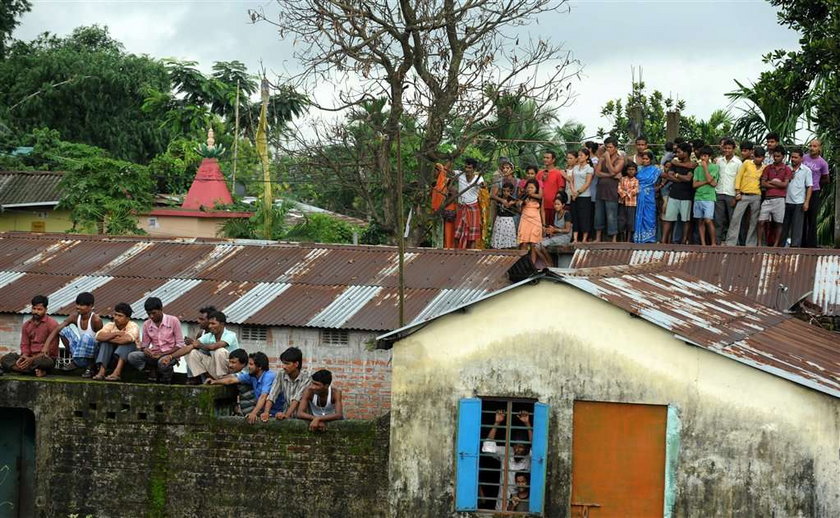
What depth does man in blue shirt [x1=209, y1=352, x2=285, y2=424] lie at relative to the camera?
44.3ft

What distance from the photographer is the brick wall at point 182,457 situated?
43.8 feet

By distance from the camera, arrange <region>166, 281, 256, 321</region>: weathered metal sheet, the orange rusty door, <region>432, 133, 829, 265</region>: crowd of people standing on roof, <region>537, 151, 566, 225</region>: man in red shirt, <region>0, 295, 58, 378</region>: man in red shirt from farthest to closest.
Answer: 1. <region>537, 151, 566, 225</region>: man in red shirt
2. <region>166, 281, 256, 321</region>: weathered metal sheet
3. <region>432, 133, 829, 265</region>: crowd of people standing on roof
4. <region>0, 295, 58, 378</region>: man in red shirt
5. the orange rusty door

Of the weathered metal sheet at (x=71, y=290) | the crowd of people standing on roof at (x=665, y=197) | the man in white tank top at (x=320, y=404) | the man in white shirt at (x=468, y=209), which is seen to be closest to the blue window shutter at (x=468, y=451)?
the man in white tank top at (x=320, y=404)

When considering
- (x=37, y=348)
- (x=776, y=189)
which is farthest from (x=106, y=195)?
(x=776, y=189)

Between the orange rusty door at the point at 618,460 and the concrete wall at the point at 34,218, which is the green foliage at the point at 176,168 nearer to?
the concrete wall at the point at 34,218

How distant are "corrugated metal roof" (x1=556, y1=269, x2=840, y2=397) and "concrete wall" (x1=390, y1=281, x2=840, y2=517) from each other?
16cm

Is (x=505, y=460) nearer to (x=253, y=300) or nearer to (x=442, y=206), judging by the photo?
(x=253, y=300)

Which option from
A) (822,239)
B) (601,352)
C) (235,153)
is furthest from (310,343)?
(235,153)

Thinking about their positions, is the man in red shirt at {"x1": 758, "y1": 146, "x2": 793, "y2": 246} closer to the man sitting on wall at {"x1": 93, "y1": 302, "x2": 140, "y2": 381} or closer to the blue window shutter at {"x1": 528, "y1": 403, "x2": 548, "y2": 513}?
the blue window shutter at {"x1": 528, "y1": 403, "x2": 548, "y2": 513}

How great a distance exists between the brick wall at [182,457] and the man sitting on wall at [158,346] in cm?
30

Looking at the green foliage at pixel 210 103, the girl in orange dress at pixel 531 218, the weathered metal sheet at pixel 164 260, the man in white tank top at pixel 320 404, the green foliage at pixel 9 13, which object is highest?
the green foliage at pixel 9 13

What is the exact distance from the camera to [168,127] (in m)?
42.1

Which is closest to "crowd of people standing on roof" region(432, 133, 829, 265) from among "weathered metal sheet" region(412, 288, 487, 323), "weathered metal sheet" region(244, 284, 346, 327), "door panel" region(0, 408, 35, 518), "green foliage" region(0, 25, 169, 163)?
"weathered metal sheet" region(412, 288, 487, 323)

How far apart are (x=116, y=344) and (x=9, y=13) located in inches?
1389
